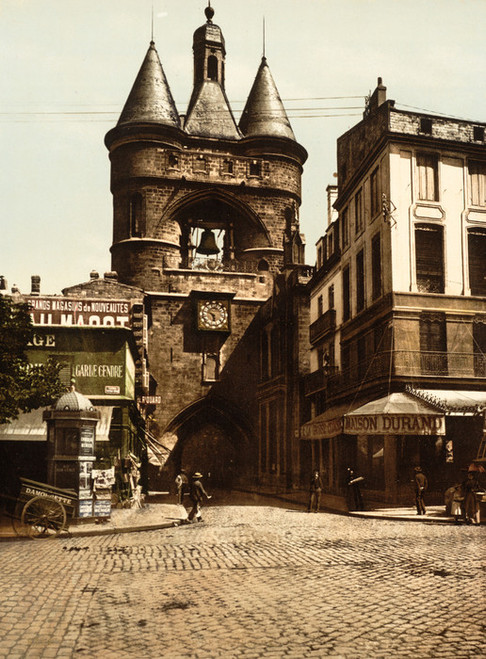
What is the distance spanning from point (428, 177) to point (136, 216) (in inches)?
901

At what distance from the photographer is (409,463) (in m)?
24.8

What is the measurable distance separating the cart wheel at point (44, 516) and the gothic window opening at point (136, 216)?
31.4m

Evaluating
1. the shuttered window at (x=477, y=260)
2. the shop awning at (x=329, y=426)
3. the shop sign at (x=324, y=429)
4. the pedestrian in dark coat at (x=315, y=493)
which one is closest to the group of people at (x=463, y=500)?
the pedestrian in dark coat at (x=315, y=493)

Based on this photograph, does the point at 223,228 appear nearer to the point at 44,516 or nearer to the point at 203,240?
the point at 203,240

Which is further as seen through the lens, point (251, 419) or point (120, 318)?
point (251, 419)

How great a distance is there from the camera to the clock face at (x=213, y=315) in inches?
1747

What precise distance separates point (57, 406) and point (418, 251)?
525 inches


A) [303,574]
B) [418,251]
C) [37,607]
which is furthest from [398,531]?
[418,251]

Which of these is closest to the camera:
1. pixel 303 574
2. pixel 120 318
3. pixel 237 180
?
pixel 303 574

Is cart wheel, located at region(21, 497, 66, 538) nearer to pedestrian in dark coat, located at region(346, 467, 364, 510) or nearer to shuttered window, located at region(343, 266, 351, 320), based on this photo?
pedestrian in dark coat, located at region(346, 467, 364, 510)

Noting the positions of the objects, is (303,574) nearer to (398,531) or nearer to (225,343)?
(398,531)

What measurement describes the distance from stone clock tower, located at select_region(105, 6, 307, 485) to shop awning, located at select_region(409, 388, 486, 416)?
18.3 m

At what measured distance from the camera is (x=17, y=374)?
20.7 metres

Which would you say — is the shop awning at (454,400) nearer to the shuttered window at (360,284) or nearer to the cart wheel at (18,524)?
the shuttered window at (360,284)
